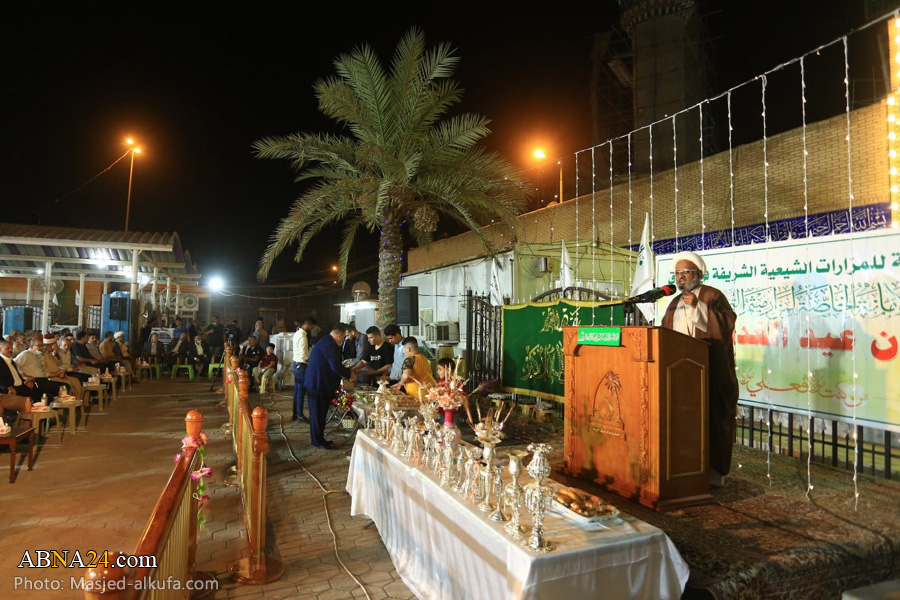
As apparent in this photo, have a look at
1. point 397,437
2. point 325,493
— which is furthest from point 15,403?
point 397,437

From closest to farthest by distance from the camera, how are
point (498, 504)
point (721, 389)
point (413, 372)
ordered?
point (498, 504)
point (721, 389)
point (413, 372)

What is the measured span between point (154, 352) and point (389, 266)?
10.4 meters

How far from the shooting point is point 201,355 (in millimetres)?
17016

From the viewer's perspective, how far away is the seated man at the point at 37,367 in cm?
883

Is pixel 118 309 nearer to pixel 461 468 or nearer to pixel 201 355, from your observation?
pixel 201 355

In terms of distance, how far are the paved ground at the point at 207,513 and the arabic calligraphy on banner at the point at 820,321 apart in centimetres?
505

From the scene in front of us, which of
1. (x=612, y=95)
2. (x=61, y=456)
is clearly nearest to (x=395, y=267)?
(x=61, y=456)

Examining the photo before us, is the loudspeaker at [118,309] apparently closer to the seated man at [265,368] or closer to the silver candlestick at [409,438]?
the seated man at [265,368]

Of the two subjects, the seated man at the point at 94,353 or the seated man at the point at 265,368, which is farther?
the seated man at the point at 265,368

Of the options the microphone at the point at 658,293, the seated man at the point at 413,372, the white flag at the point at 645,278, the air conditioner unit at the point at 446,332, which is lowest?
the seated man at the point at 413,372

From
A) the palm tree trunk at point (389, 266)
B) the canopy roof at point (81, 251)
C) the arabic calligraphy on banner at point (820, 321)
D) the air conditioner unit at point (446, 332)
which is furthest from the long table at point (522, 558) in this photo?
the canopy roof at point (81, 251)

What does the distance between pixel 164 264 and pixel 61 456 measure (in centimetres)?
1396

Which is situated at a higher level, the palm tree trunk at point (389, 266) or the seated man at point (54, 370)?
the palm tree trunk at point (389, 266)

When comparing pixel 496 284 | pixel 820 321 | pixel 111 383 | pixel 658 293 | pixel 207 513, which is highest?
pixel 496 284
